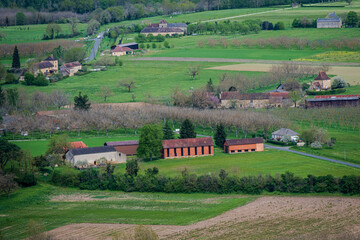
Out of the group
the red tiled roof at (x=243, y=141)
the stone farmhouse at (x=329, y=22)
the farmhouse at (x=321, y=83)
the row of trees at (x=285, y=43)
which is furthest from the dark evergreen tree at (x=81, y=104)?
the stone farmhouse at (x=329, y=22)

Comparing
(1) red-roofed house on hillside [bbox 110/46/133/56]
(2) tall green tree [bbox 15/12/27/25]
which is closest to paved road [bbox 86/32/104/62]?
(1) red-roofed house on hillside [bbox 110/46/133/56]

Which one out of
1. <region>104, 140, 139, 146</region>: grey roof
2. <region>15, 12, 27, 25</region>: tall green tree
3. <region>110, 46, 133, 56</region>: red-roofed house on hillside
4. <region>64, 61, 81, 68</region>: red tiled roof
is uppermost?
<region>15, 12, 27, 25</region>: tall green tree

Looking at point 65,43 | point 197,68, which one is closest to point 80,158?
point 197,68

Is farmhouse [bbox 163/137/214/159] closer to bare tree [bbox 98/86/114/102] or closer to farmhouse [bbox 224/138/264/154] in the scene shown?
farmhouse [bbox 224/138/264/154]

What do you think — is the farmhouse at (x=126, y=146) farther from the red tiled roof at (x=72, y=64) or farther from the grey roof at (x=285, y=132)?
the red tiled roof at (x=72, y=64)

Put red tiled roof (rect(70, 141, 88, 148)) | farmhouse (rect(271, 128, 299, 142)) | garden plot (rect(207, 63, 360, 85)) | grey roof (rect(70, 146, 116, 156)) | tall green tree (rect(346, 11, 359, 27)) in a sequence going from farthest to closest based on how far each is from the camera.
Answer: tall green tree (rect(346, 11, 359, 27)) < garden plot (rect(207, 63, 360, 85)) < farmhouse (rect(271, 128, 299, 142)) < red tiled roof (rect(70, 141, 88, 148)) < grey roof (rect(70, 146, 116, 156))

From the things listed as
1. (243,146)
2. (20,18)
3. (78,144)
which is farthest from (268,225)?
(20,18)

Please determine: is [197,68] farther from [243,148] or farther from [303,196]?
[303,196]
